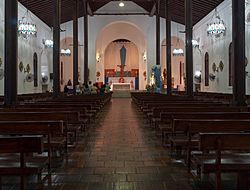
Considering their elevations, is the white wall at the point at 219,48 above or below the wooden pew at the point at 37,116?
above

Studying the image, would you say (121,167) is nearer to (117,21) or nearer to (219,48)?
(219,48)

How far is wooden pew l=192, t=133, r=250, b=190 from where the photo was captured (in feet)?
11.2

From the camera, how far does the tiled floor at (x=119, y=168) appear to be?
13.9 feet

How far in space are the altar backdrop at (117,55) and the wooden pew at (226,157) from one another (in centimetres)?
3706

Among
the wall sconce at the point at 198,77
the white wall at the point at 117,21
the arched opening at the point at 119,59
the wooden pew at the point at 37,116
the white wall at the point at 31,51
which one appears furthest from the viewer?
the arched opening at the point at 119,59

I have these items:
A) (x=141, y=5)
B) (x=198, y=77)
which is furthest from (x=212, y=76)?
(x=141, y=5)

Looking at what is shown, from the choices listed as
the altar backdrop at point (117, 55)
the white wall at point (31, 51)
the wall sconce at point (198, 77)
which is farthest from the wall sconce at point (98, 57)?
the wall sconce at point (198, 77)

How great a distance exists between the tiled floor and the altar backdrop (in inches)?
1313

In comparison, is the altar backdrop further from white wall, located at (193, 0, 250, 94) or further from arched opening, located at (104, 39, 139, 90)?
white wall, located at (193, 0, 250, 94)

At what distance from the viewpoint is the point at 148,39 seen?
101 feet

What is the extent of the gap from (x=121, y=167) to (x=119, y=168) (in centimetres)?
6

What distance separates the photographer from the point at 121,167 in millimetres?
5145

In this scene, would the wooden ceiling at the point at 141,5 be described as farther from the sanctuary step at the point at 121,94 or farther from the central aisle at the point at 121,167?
the central aisle at the point at 121,167

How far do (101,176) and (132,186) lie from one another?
0.58 m
